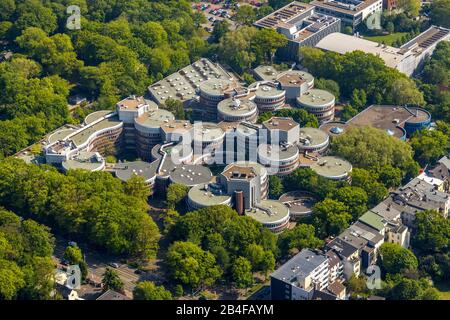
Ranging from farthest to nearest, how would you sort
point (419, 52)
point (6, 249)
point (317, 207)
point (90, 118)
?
point (419, 52) < point (90, 118) < point (317, 207) < point (6, 249)

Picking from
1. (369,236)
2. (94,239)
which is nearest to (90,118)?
(94,239)

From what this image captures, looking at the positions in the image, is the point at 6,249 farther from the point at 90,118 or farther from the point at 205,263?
the point at 90,118

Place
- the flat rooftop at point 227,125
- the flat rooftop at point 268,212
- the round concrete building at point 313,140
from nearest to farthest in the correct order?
1. the flat rooftop at point 268,212
2. the round concrete building at point 313,140
3. the flat rooftop at point 227,125

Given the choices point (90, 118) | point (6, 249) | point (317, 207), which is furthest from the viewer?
point (90, 118)

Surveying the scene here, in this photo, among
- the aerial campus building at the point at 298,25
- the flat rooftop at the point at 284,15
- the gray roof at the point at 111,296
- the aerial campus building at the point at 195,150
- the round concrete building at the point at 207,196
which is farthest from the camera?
the flat rooftop at the point at 284,15

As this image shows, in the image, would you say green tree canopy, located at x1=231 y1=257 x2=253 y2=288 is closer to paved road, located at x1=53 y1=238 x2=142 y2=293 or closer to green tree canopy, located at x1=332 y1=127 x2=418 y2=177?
paved road, located at x1=53 y1=238 x2=142 y2=293

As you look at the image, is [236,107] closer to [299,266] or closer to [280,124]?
[280,124]

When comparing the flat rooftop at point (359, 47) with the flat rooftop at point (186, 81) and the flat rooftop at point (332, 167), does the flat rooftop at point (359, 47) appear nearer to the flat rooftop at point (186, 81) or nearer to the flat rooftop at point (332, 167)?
the flat rooftop at point (186, 81)

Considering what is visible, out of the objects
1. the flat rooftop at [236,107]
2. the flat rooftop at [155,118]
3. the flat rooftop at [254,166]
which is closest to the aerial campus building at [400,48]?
the flat rooftop at [236,107]
